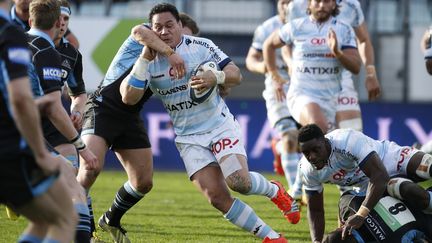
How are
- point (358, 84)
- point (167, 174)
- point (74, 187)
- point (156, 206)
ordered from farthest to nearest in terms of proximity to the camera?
point (358, 84) < point (167, 174) < point (156, 206) < point (74, 187)

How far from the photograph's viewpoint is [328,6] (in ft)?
35.0

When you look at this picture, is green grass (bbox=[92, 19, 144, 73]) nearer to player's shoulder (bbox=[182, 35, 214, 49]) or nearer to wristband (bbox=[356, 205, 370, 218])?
player's shoulder (bbox=[182, 35, 214, 49])

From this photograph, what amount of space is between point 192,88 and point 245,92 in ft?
41.9

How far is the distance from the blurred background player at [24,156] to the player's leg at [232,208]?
212 cm

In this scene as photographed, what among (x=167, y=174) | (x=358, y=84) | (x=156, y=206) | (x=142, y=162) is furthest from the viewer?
(x=358, y=84)

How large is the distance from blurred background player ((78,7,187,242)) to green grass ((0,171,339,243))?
452mm

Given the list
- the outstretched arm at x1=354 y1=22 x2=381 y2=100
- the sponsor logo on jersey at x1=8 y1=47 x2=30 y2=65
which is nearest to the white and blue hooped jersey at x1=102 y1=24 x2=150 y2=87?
the sponsor logo on jersey at x1=8 y1=47 x2=30 y2=65

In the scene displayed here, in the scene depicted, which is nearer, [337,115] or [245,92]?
[337,115]

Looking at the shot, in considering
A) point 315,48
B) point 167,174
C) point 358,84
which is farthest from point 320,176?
point 358,84

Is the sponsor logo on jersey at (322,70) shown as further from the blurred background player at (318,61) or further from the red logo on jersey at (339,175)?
the red logo on jersey at (339,175)

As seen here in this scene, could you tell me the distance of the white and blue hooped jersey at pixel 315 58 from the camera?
10836 mm

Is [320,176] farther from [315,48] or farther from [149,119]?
[149,119]

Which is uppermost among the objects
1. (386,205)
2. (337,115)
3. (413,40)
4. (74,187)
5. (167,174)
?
(74,187)

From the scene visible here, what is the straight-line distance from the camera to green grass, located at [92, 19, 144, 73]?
18.6 m
